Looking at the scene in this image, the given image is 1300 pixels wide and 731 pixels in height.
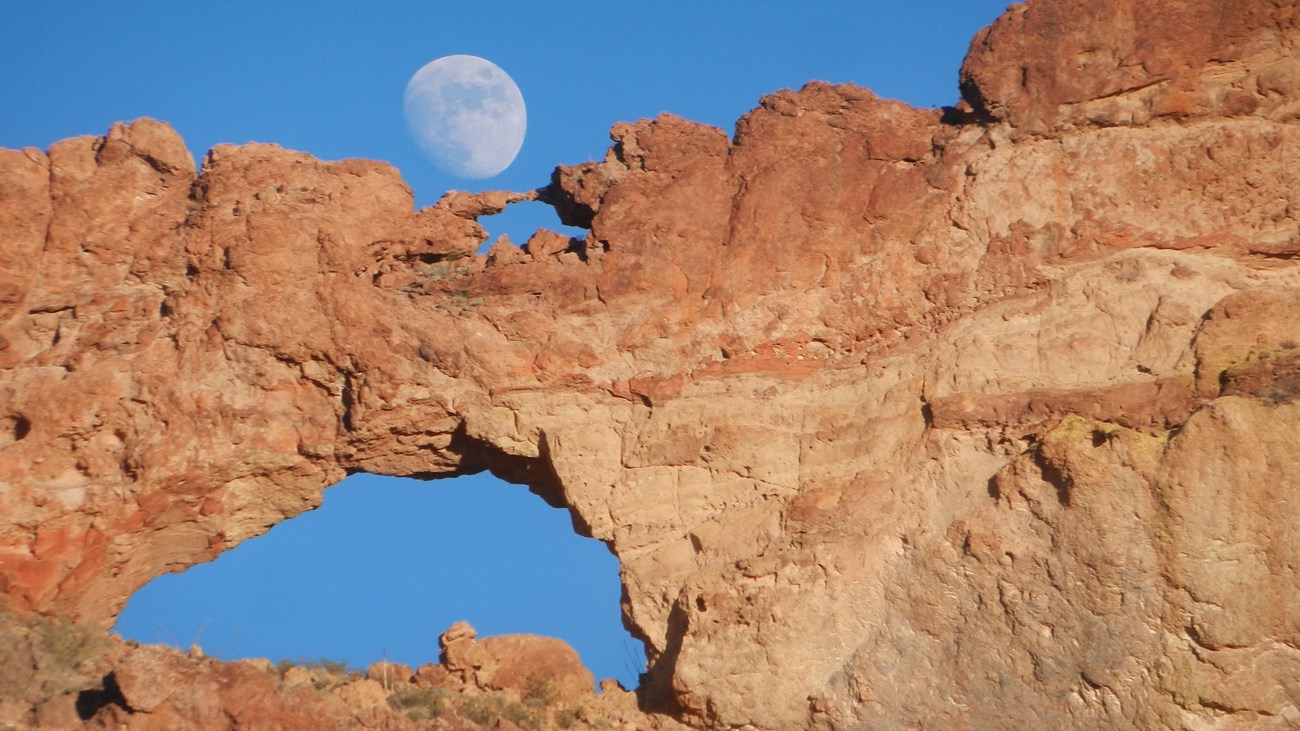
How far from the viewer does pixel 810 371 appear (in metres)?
11.5

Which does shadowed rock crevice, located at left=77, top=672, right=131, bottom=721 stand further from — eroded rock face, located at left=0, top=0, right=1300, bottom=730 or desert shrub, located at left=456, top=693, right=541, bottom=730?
desert shrub, located at left=456, top=693, right=541, bottom=730

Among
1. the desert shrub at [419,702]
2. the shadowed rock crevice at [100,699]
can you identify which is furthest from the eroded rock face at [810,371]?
the desert shrub at [419,702]

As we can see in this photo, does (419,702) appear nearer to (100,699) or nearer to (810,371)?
(100,699)

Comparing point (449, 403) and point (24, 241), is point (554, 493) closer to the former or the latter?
point (449, 403)

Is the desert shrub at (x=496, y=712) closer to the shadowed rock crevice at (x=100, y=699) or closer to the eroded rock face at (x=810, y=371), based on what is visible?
the eroded rock face at (x=810, y=371)

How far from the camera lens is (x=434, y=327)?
1159cm

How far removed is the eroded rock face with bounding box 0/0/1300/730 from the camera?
981 centimetres

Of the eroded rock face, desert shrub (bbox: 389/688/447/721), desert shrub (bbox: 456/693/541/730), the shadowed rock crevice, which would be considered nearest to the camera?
the shadowed rock crevice

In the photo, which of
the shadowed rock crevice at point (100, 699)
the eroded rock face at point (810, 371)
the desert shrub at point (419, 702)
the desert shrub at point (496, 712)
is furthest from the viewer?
the desert shrub at point (496, 712)

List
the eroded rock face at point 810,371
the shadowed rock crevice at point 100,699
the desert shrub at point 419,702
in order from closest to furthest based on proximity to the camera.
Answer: the shadowed rock crevice at point 100,699, the eroded rock face at point 810,371, the desert shrub at point 419,702

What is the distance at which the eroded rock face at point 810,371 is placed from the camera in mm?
9812

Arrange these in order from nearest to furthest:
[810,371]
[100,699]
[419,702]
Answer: [100,699] → [419,702] → [810,371]

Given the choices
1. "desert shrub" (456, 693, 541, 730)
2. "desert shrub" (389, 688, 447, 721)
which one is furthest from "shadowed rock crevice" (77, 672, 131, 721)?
"desert shrub" (456, 693, 541, 730)

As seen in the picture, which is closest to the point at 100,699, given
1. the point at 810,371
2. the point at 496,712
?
the point at 496,712
